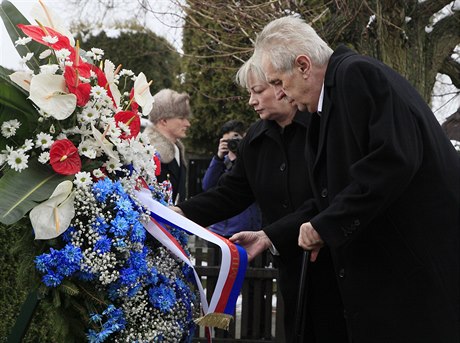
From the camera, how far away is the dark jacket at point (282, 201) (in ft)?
13.3

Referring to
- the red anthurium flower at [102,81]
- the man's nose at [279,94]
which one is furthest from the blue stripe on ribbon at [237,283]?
the red anthurium flower at [102,81]

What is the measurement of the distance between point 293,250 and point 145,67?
14.3m

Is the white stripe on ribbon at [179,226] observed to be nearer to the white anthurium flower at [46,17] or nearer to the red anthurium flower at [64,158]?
the red anthurium flower at [64,158]

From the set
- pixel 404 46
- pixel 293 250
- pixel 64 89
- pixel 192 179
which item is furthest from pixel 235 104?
pixel 64 89

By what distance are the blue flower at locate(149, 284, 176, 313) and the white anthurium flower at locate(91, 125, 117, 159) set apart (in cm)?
57

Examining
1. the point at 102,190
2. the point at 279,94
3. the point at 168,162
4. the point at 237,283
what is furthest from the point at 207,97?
the point at 102,190

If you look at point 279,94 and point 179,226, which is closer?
point 179,226

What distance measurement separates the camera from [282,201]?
14.2 feet

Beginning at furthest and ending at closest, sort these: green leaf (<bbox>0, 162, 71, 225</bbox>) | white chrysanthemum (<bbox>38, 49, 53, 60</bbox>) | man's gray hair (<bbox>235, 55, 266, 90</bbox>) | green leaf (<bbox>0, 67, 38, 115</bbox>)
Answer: man's gray hair (<bbox>235, 55, 266, 90</bbox>), white chrysanthemum (<bbox>38, 49, 53, 60</bbox>), green leaf (<bbox>0, 67, 38, 115</bbox>), green leaf (<bbox>0, 162, 71, 225</bbox>)

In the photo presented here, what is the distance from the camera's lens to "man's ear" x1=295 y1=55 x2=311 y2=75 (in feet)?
11.6

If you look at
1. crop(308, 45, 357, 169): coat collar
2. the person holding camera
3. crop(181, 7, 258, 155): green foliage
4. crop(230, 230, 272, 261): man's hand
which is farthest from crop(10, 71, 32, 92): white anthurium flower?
crop(181, 7, 258, 155): green foliage

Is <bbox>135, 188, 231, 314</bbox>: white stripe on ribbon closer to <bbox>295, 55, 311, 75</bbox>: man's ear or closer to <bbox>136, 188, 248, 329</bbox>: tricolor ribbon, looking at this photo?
<bbox>136, 188, 248, 329</bbox>: tricolor ribbon

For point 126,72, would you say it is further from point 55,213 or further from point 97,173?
point 55,213

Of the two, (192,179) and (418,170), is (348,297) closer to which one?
(418,170)
